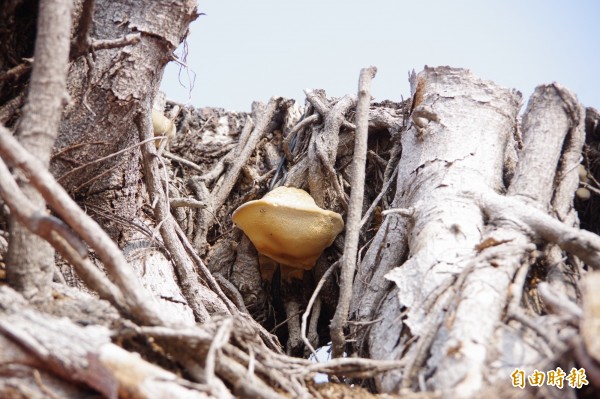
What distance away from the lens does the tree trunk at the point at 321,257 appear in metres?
1.52

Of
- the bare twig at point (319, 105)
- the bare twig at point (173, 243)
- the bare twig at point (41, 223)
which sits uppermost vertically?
the bare twig at point (319, 105)

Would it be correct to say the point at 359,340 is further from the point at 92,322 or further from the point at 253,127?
the point at 253,127

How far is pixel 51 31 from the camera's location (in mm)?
1682

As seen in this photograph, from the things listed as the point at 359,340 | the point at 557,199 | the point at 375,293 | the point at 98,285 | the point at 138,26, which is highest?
the point at 138,26

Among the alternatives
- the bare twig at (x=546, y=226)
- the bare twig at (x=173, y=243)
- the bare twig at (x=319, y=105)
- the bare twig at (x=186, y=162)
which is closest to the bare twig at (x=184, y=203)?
the bare twig at (x=173, y=243)

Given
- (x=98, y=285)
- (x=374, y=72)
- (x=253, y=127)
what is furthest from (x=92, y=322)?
(x=253, y=127)

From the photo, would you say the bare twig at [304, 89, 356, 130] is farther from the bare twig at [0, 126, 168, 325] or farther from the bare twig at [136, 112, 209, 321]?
the bare twig at [0, 126, 168, 325]

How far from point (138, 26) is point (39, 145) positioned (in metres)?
0.81

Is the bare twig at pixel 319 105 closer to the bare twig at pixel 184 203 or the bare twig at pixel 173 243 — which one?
the bare twig at pixel 184 203

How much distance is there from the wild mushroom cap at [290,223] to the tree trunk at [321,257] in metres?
0.19

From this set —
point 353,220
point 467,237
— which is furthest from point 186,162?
point 467,237

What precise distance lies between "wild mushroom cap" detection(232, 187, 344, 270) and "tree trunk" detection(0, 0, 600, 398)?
0.62ft

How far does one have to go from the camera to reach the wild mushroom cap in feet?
10.1

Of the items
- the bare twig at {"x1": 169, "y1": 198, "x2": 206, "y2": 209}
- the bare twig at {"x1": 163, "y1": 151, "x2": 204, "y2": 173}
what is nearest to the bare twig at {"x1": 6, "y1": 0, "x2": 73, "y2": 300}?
the bare twig at {"x1": 169, "y1": 198, "x2": 206, "y2": 209}
